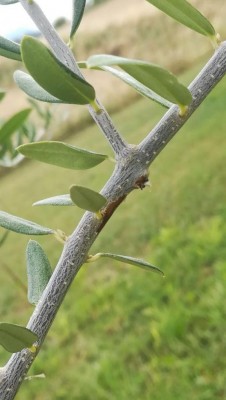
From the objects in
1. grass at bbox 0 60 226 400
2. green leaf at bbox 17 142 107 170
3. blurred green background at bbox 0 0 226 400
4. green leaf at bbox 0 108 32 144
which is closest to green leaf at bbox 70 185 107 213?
green leaf at bbox 17 142 107 170

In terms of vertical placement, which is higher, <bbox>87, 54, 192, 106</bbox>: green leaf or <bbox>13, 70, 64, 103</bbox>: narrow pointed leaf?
<bbox>13, 70, 64, 103</bbox>: narrow pointed leaf

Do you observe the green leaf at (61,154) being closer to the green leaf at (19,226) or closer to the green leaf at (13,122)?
the green leaf at (19,226)

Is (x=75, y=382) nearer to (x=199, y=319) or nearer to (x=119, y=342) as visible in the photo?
(x=119, y=342)

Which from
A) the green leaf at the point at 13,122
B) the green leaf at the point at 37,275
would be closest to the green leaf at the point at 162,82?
the green leaf at the point at 37,275

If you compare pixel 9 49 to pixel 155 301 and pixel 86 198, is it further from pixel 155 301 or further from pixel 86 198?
pixel 155 301

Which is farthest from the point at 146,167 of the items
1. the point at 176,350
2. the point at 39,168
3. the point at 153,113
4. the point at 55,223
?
the point at 39,168

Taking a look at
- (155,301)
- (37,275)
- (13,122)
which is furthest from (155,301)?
(37,275)

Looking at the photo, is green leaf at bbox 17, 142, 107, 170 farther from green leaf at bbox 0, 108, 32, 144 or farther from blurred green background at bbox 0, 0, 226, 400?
blurred green background at bbox 0, 0, 226, 400
